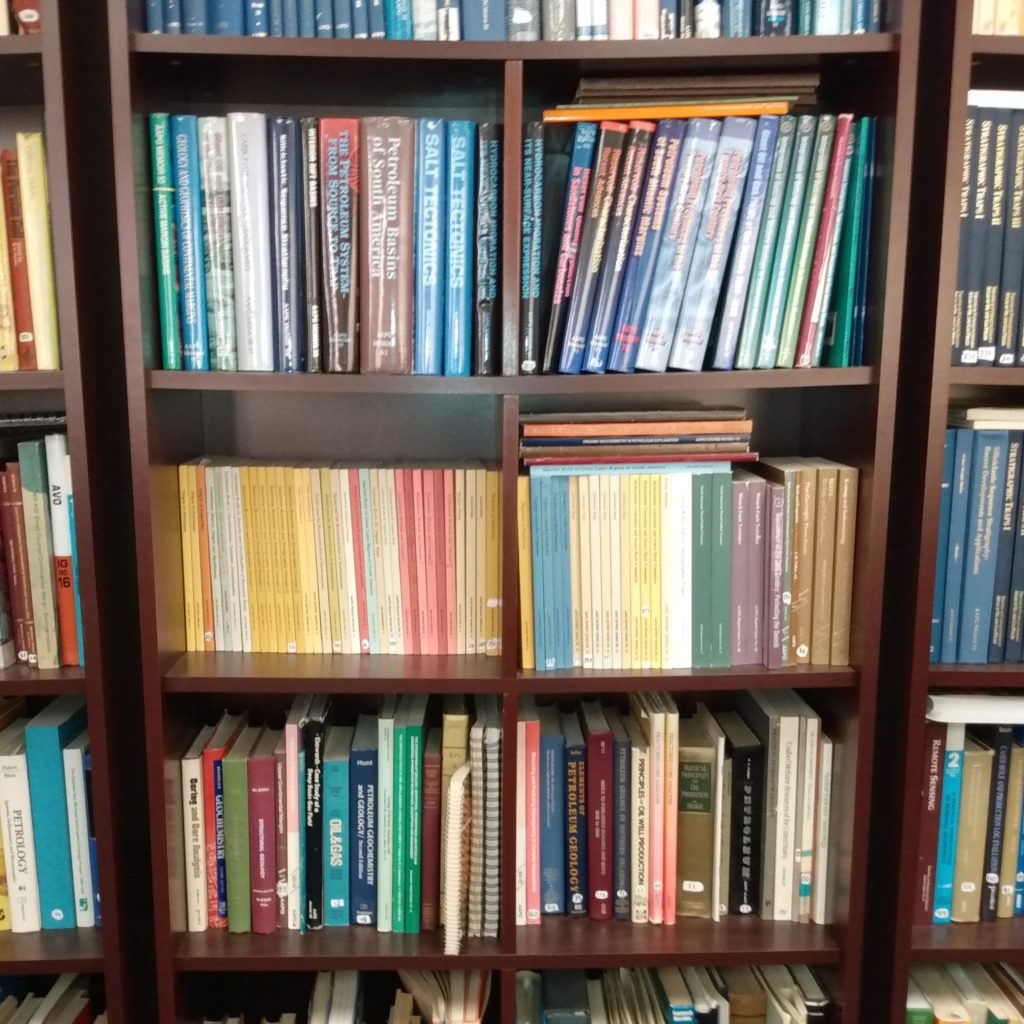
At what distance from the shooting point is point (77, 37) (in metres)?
1.13

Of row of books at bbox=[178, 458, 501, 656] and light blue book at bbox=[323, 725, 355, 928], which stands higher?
row of books at bbox=[178, 458, 501, 656]

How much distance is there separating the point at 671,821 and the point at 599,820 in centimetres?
10

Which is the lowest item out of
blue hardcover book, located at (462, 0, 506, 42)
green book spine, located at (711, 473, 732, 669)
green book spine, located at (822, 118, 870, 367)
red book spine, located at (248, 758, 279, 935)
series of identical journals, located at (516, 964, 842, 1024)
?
series of identical journals, located at (516, 964, 842, 1024)

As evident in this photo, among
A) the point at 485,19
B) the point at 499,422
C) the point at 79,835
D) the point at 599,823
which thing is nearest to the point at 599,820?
the point at 599,823

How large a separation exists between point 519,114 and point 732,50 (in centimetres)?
26

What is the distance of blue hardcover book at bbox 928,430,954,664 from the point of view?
1.16 m

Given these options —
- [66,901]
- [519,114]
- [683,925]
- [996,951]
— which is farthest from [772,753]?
[66,901]

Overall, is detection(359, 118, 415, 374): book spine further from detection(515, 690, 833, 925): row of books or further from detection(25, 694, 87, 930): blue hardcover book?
detection(25, 694, 87, 930): blue hardcover book

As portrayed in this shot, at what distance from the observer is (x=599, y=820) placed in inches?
49.4

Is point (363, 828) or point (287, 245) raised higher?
point (287, 245)

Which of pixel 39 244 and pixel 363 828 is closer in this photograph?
pixel 39 244

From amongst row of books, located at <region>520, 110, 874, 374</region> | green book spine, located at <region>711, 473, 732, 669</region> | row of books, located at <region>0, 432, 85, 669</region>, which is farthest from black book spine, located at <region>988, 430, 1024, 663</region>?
row of books, located at <region>0, 432, 85, 669</region>

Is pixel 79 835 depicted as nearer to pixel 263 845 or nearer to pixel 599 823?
pixel 263 845

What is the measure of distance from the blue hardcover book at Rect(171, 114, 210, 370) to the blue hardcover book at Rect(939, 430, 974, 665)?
3.24ft
